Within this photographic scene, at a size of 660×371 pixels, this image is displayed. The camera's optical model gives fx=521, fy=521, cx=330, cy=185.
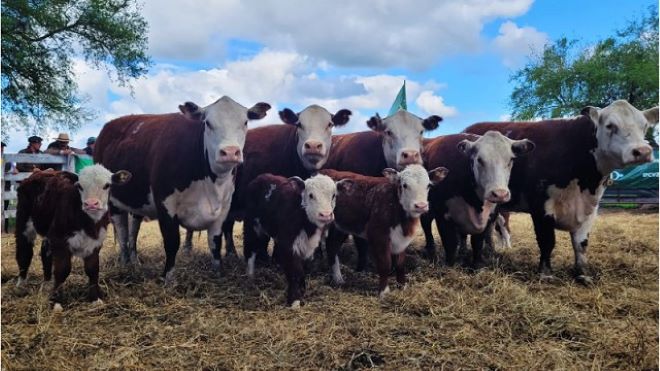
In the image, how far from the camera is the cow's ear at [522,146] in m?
6.72

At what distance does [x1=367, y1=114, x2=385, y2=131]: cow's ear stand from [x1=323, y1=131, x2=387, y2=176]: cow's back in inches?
14.0

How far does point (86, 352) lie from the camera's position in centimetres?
428

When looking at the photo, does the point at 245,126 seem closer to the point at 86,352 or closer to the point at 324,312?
the point at 324,312

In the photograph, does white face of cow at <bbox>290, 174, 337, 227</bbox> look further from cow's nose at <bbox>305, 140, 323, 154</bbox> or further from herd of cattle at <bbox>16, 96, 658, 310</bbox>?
cow's nose at <bbox>305, 140, 323, 154</bbox>

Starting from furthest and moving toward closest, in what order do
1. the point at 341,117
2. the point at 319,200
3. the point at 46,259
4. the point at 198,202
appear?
the point at 341,117, the point at 198,202, the point at 46,259, the point at 319,200

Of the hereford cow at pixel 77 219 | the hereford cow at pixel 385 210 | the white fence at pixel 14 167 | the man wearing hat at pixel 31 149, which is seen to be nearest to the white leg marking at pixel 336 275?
the hereford cow at pixel 385 210

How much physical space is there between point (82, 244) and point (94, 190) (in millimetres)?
582

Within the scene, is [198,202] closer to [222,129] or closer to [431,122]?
[222,129]

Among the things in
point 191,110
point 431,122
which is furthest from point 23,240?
point 431,122

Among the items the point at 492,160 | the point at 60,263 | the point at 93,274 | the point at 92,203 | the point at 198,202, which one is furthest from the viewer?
the point at 492,160

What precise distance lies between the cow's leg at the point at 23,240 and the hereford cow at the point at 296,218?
9.24 feet

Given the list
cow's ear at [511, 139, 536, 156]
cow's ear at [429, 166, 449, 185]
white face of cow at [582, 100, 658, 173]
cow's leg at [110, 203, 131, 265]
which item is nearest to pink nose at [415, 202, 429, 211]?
cow's ear at [429, 166, 449, 185]

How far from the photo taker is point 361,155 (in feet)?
26.1

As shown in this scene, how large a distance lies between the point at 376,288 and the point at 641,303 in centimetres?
281
